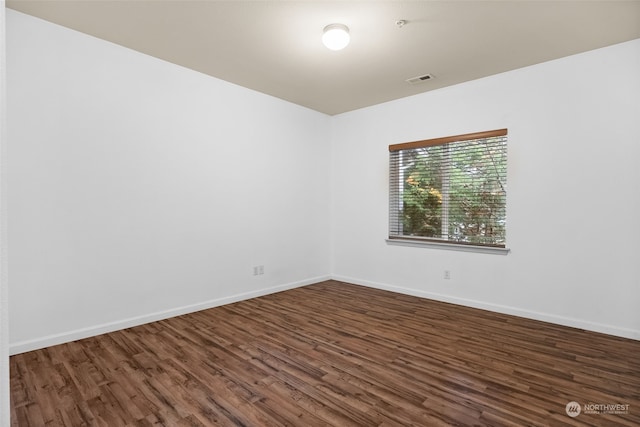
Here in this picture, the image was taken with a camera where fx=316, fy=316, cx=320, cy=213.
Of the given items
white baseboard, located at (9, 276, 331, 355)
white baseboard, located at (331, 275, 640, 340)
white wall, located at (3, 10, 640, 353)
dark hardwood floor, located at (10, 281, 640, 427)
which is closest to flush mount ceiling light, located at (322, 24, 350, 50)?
white wall, located at (3, 10, 640, 353)

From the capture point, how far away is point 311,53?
316 centimetres

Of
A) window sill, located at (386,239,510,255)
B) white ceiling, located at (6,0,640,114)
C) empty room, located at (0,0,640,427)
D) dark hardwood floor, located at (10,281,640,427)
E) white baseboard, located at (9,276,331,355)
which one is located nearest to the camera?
dark hardwood floor, located at (10,281,640,427)

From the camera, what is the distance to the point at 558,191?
328cm

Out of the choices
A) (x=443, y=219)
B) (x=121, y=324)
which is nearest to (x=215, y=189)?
(x=121, y=324)

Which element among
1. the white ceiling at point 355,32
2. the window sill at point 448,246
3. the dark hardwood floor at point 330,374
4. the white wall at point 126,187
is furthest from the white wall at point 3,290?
the window sill at point 448,246

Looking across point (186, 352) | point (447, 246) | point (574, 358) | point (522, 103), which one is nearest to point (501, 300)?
point (447, 246)

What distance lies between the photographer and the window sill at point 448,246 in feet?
12.0

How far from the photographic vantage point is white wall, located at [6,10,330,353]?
2.61 m

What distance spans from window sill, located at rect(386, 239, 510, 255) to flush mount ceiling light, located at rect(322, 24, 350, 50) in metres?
2.69

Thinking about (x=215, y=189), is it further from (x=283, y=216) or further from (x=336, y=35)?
(x=336, y=35)

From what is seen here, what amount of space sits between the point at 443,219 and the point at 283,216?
7.26 ft

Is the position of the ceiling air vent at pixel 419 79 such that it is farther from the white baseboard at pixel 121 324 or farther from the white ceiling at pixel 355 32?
the white baseboard at pixel 121 324

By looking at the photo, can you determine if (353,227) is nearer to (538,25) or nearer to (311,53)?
(311,53)

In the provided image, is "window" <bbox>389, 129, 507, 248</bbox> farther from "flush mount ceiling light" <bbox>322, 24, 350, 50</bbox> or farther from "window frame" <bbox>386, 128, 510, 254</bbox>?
"flush mount ceiling light" <bbox>322, 24, 350, 50</bbox>
